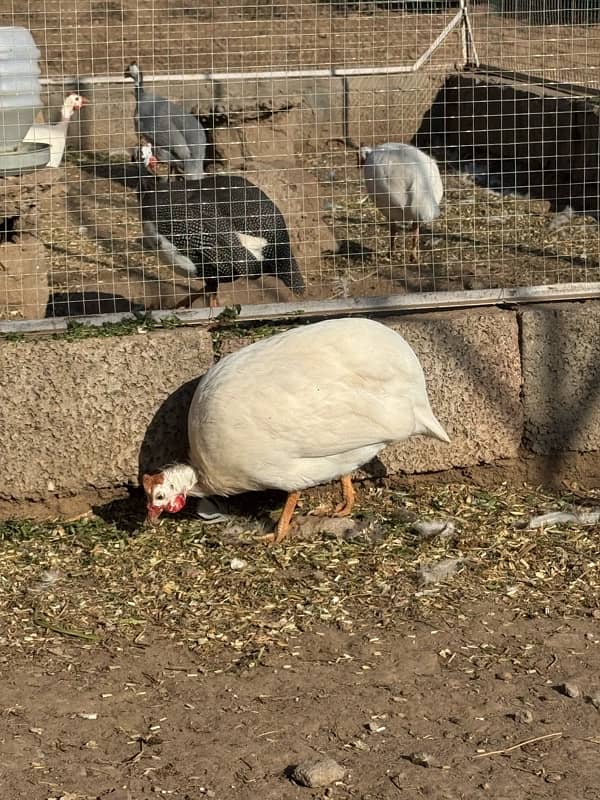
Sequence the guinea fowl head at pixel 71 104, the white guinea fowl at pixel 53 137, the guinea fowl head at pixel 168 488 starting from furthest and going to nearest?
the guinea fowl head at pixel 71 104 → the white guinea fowl at pixel 53 137 → the guinea fowl head at pixel 168 488

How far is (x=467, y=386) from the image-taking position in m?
4.71

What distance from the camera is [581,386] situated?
4773mm

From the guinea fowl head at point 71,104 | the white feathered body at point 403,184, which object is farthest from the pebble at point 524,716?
the guinea fowl head at point 71,104

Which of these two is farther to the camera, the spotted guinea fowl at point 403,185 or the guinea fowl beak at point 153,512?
the spotted guinea fowl at point 403,185

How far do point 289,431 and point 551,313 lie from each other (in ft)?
4.28

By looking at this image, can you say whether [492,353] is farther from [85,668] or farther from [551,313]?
[85,668]

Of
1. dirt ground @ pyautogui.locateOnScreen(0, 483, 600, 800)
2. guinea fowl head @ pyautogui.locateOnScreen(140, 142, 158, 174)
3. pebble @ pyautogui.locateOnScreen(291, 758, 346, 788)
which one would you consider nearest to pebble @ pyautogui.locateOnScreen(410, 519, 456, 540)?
dirt ground @ pyautogui.locateOnScreen(0, 483, 600, 800)

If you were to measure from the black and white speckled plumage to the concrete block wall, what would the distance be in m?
1.54

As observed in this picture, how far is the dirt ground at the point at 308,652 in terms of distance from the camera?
9.61ft

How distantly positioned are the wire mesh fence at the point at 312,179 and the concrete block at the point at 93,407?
2.67ft

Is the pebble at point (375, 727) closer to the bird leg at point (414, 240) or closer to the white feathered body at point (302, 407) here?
the white feathered body at point (302, 407)

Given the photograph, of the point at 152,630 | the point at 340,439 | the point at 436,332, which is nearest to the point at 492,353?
the point at 436,332

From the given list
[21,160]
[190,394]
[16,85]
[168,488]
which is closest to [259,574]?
[168,488]

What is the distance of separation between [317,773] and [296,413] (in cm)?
153
